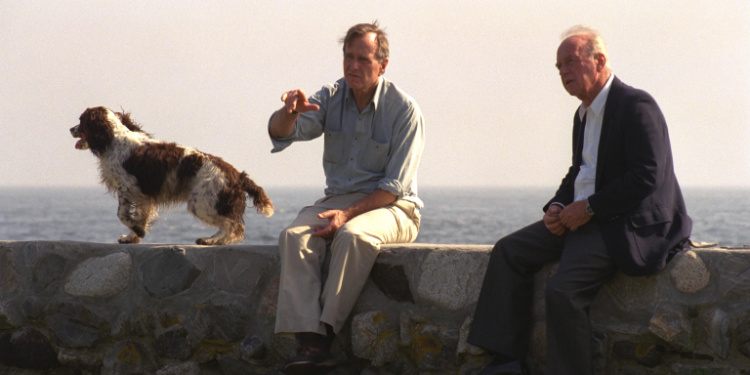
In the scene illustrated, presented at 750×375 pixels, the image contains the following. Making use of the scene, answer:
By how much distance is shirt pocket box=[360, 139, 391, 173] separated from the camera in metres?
4.23

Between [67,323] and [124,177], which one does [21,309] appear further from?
[124,177]

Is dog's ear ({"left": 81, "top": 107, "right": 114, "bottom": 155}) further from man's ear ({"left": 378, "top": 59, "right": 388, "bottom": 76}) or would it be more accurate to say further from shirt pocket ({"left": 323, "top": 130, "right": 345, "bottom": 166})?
man's ear ({"left": 378, "top": 59, "right": 388, "bottom": 76})

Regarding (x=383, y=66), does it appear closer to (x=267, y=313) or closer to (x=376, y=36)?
(x=376, y=36)

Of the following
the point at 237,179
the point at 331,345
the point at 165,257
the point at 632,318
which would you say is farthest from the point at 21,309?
the point at 632,318

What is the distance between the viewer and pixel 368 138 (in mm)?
4258

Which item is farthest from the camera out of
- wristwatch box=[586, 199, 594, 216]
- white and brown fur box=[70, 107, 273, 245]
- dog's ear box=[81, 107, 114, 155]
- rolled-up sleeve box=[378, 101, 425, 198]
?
dog's ear box=[81, 107, 114, 155]

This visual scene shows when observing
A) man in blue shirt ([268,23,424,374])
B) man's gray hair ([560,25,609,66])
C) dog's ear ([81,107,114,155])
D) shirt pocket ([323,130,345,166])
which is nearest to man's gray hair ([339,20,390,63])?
man in blue shirt ([268,23,424,374])

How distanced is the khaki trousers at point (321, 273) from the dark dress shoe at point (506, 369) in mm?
727

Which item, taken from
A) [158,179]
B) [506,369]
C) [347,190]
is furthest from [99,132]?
[506,369]

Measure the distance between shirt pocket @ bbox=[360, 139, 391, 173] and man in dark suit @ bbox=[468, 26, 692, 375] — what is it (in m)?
0.92

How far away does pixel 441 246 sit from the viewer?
155 inches

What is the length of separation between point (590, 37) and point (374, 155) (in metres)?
1.24

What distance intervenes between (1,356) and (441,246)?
247 centimetres

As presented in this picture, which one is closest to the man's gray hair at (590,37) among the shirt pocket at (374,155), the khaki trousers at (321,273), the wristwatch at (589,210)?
the wristwatch at (589,210)
